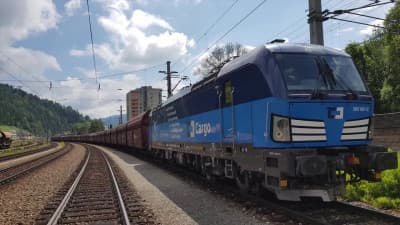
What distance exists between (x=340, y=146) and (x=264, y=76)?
6.66 feet

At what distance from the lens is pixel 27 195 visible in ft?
45.5

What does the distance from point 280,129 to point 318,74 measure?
1512mm

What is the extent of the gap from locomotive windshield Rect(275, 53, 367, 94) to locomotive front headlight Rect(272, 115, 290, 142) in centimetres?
62

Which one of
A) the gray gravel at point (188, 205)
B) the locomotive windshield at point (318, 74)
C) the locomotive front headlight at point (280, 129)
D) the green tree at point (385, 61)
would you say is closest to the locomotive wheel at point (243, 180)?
the gray gravel at point (188, 205)

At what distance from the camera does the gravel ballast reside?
1035 cm

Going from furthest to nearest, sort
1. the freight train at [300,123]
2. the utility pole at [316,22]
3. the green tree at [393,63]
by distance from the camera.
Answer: the green tree at [393,63]
the utility pole at [316,22]
the freight train at [300,123]

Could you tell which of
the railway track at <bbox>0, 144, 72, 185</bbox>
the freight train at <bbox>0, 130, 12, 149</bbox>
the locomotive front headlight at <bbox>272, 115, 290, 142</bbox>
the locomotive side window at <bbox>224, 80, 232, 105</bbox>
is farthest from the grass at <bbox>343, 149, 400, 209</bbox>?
the freight train at <bbox>0, 130, 12, 149</bbox>

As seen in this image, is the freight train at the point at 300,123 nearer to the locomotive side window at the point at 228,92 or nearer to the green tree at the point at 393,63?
the locomotive side window at the point at 228,92

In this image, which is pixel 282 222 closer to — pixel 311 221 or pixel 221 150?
pixel 311 221

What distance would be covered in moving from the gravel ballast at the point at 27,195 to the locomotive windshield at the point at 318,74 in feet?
19.8

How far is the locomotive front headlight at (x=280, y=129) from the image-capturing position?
868 centimetres

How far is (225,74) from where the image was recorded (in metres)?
11.5

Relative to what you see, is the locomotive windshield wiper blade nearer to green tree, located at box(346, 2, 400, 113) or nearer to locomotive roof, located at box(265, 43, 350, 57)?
locomotive roof, located at box(265, 43, 350, 57)

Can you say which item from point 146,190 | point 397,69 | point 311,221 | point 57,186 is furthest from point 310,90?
point 397,69
